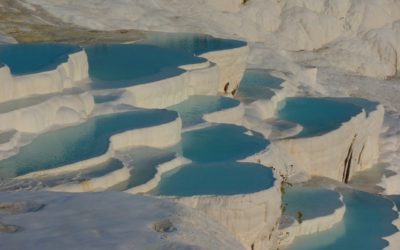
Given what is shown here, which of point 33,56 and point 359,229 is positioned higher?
point 33,56

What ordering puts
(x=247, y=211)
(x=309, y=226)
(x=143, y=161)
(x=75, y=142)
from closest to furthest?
(x=247, y=211), (x=75, y=142), (x=143, y=161), (x=309, y=226)

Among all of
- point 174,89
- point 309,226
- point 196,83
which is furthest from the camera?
point 196,83

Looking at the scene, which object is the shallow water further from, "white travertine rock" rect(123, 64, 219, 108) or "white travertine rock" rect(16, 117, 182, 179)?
"white travertine rock" rect(123, 64, 219, 108)

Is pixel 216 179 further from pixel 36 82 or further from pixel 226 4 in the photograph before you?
pixel 226 4

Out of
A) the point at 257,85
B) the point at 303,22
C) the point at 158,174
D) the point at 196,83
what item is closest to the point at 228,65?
the point at 257,85

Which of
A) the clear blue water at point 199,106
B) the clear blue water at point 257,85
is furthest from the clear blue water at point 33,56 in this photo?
the clear blue water at point 257,85

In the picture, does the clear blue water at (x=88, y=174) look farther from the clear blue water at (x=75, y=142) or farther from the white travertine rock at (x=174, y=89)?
the white travertine rock at (x=174, y=89)

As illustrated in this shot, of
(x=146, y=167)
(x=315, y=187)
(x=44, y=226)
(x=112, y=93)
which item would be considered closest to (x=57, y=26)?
(x=112, y=93)
